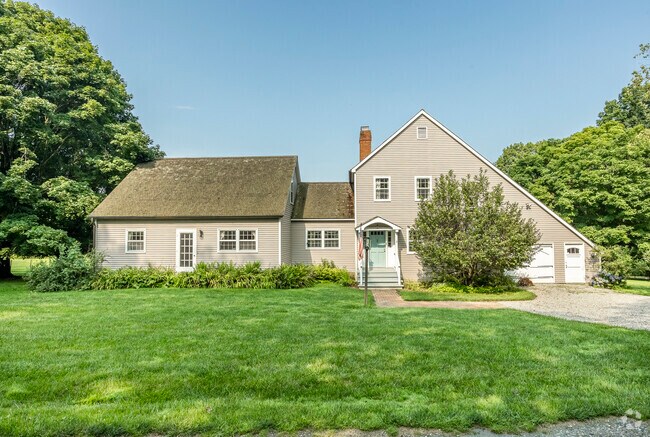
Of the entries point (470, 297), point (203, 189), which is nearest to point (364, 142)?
point (203, 189)

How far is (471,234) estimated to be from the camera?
15344mm

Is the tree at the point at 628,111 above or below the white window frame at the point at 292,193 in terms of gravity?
above

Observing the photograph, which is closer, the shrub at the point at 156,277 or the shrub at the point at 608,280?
the shrub at the point at 156,277

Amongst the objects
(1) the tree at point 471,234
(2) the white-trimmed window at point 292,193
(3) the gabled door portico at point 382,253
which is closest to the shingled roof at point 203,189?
(2) the white-trimmed window at point 292,193

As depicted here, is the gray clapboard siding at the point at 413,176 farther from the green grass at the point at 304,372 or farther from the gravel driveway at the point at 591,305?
the green grass at the point at 304,372

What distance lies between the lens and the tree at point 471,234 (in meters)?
14.9

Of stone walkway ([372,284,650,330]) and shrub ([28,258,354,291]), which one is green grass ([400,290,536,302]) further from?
shrub ([28,258,354,291])

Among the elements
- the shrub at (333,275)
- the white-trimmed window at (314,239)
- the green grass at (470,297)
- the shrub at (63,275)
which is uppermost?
the white-trimmed window at (314,239)

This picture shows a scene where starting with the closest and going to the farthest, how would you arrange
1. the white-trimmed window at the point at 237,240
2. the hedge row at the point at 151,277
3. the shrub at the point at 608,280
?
1. the hedge row at the point at 151,277
2. the shrub at the point at 608,280
3. the white-trimmed window at the point at 237,240

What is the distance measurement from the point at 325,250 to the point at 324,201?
3.03 metres

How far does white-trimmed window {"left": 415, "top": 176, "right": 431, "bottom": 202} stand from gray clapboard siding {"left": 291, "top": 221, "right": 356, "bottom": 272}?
147 inches

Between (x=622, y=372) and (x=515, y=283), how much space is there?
13.7 m

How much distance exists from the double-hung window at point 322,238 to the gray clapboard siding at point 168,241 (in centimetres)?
229

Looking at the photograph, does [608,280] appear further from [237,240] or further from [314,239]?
[237,240]
